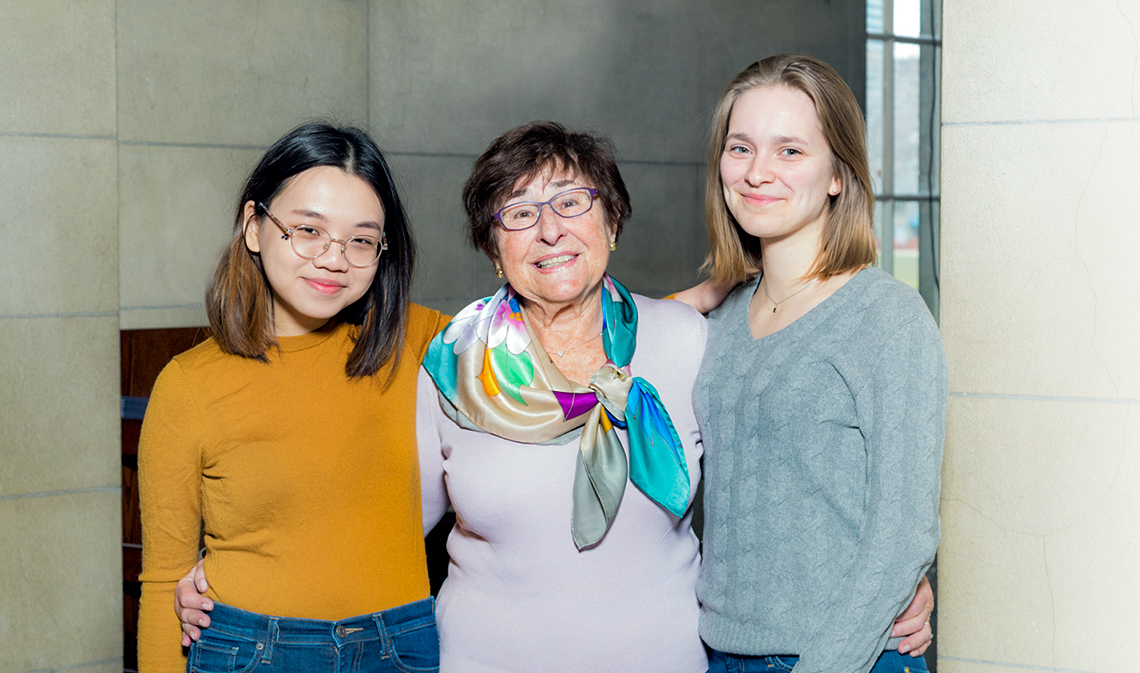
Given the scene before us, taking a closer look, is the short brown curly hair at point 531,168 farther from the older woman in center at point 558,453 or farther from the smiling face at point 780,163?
the smiling face at point 780,163

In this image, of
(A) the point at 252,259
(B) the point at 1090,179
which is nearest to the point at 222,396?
(A) the point at 252,259

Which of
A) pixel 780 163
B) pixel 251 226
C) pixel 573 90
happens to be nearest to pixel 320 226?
pixel 251 226

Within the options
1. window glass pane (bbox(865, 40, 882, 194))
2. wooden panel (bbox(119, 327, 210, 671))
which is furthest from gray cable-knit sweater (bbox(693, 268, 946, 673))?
window glass pane (bbox(865, 40, 882, 194))

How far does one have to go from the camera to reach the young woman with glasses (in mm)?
1739

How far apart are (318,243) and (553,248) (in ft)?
1.38

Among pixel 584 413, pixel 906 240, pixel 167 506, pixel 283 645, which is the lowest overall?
pixel 283 645

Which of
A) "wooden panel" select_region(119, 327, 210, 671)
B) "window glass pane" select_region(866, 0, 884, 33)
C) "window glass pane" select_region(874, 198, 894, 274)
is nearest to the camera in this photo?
"wooden panel" select_region(119, 327, 210, 671)

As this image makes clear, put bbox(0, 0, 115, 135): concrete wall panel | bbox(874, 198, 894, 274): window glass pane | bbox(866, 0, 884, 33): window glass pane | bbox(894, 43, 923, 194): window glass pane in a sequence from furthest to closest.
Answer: bbox(874, 198, 894, 274): window glass pane < bbox(894, 43, 923, 194): window glass pane < bbox(866, 0, 884, 33): window glass pane < bbox(0, 0, 115, 135): concrete wall panel

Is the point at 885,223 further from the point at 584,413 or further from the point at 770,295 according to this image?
the point at 584,413

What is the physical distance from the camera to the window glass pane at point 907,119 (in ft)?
23.7

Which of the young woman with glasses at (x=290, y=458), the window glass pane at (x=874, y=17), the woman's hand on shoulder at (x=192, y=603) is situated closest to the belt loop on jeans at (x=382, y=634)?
the young woman with glasses at (x=290, y=458)

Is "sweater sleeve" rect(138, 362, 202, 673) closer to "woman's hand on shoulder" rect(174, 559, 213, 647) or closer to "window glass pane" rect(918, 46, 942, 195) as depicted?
"woman's hand on shoulder" rect(174, 559, 213, 647)

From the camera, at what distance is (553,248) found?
5.87 feet

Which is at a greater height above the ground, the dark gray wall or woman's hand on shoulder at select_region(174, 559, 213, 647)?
the dark gray wall
